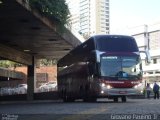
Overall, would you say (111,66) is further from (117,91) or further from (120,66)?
(117,91)

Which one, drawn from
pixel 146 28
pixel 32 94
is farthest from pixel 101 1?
pixel 32 94

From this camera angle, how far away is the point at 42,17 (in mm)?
27406

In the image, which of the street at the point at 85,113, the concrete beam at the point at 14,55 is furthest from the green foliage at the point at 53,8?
the concrete beam at the point at 14,55

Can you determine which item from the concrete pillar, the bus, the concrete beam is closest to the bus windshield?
the bus

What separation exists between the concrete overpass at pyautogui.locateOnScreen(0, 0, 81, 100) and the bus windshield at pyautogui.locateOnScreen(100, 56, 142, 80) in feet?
14.8

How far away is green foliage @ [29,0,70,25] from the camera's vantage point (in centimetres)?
2572

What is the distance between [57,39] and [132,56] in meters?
10.8

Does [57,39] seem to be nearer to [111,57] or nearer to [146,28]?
[111,57]

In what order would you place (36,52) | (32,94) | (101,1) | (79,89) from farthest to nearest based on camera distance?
1. (101,1)
2. (32,94)
3. (36,52)
4. (79,89)

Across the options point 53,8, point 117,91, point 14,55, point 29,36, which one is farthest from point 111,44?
point 14,55

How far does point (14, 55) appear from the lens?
4469 cm

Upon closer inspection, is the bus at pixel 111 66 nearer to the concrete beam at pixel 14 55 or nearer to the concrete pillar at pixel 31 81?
the concrete beam at pixel 14 55

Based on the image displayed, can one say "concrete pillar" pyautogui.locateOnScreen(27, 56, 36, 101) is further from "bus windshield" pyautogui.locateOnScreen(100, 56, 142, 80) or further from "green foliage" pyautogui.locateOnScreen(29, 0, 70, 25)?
"bus windshield" pyautogui.locateOnScreen(100, 56, 142, 80)

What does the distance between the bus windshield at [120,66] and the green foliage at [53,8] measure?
405cm
